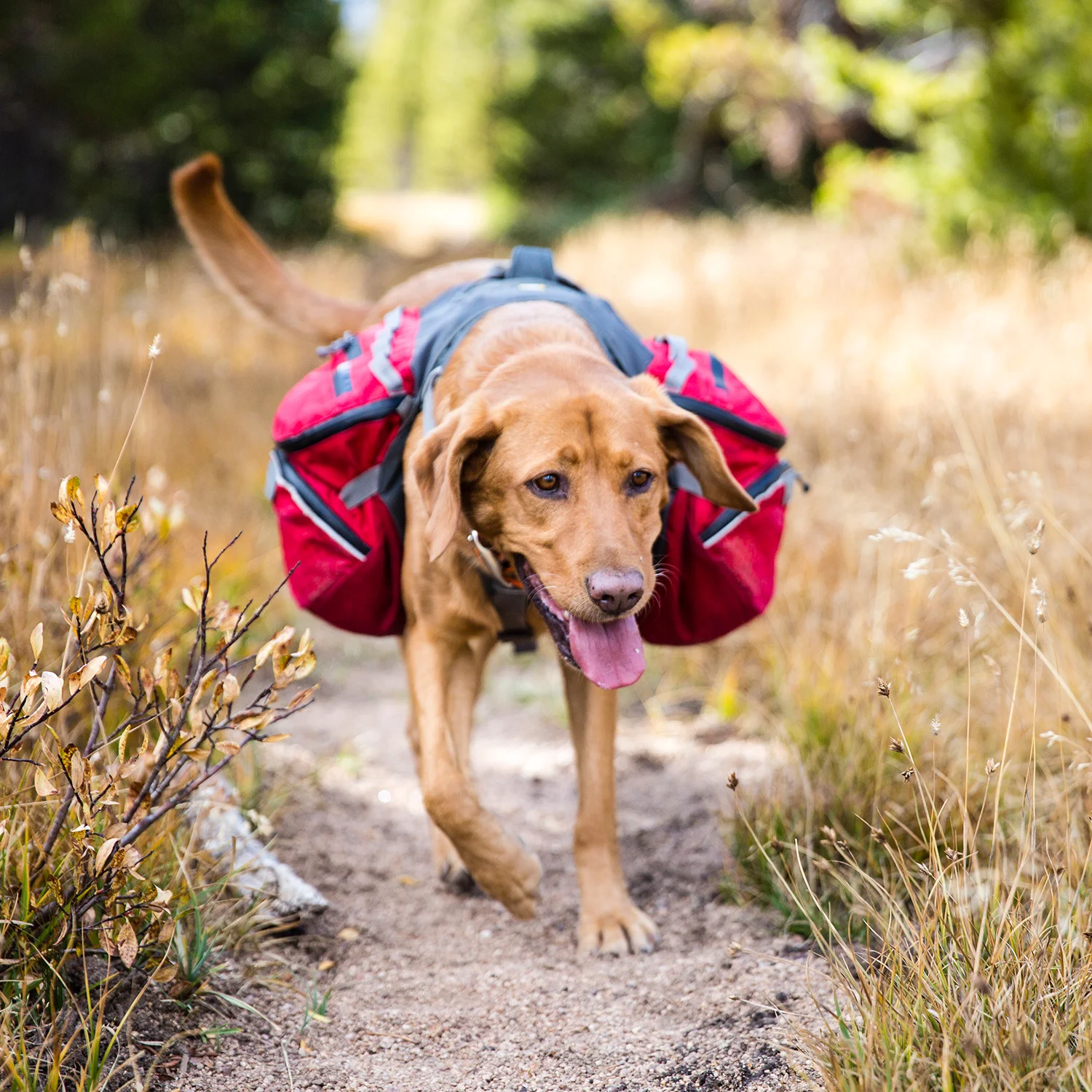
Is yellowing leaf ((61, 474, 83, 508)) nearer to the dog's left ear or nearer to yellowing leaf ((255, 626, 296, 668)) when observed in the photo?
yellowing leaf ((255, 626, 296, 668))

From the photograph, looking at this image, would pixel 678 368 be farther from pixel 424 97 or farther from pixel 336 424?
pixel 424 97

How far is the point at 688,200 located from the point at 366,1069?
1773cm

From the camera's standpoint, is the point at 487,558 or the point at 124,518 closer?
the point at 124,518

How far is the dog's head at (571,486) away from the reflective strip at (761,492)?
0.67 ft

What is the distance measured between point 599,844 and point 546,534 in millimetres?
859

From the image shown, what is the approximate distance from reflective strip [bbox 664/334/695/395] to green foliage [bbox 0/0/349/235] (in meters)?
11.3

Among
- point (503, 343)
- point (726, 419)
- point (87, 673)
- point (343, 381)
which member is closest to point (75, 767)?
point (87, 673)

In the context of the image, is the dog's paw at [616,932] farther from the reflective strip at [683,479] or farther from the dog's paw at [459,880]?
the reflective strip at [683,479]

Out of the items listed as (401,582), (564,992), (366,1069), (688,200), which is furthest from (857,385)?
(688,200)

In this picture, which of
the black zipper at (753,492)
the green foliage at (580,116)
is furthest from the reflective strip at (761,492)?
the green foliage at (580,116)

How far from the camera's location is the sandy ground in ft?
7.06

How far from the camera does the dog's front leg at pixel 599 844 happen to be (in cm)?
278

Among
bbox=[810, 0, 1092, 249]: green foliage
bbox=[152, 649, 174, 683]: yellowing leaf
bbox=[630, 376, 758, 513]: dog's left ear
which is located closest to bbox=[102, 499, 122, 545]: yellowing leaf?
bbox=[152, 649, 174, 683]: yellowing leaf

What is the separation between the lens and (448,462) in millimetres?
2457
